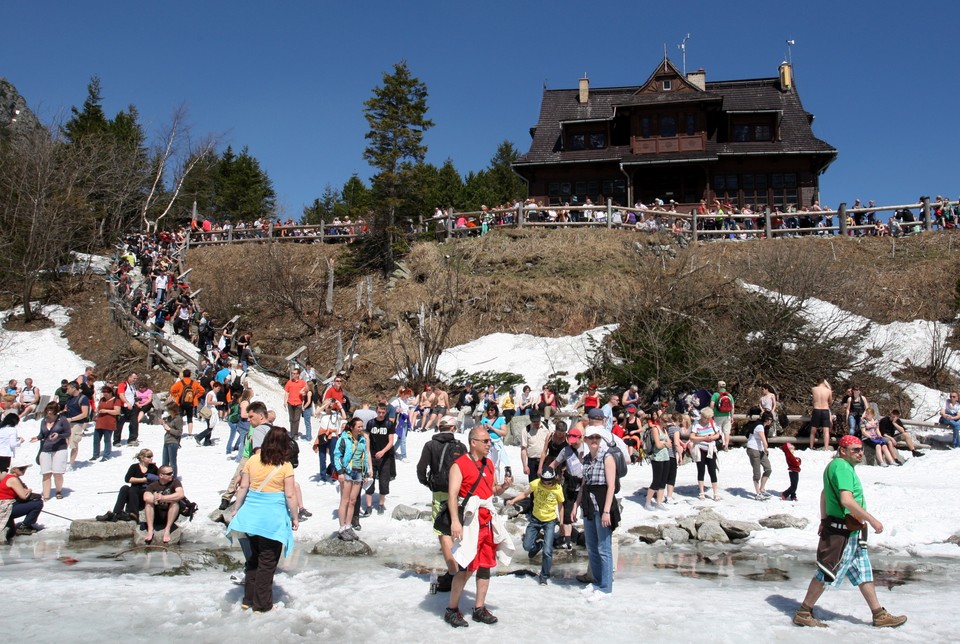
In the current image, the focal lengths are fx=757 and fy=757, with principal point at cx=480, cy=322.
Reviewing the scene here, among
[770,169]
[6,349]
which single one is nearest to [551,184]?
[770,169]

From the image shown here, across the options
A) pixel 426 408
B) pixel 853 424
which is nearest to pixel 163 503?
pixel 426 408

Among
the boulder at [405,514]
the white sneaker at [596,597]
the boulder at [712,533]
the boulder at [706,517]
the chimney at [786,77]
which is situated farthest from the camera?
the chimney at [786,77]

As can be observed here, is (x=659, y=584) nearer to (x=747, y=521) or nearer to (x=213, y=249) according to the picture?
(x=747, y=521)

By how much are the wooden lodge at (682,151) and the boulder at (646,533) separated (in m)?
26.8

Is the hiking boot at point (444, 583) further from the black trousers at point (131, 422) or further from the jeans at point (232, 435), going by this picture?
the black trousers at point (131, 422)

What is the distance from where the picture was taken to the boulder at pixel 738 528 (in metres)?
10.3

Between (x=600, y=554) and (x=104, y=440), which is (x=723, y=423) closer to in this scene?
(x=600, y=554)

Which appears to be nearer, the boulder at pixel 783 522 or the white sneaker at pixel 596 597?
the white sneaker at pixel 596 597

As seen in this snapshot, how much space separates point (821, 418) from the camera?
15266 millimetres

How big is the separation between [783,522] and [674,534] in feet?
5.37

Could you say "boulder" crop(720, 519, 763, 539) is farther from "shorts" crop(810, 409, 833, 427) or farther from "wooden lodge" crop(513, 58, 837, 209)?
"wooden lodge" crop(513, 58, 837, 209)

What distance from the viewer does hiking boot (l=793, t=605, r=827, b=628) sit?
654 cm

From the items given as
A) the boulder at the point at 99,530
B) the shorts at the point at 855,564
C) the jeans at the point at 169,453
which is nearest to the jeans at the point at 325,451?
the jeans at the point at 169,453

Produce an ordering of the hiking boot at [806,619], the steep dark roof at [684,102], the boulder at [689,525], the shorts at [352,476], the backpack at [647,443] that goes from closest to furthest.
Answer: the hiking boot at [806,619] < the shorts at [352,476] < the boulder at [689,525] < the backpack at [647,443] < the steep dark roof at [684,102]
